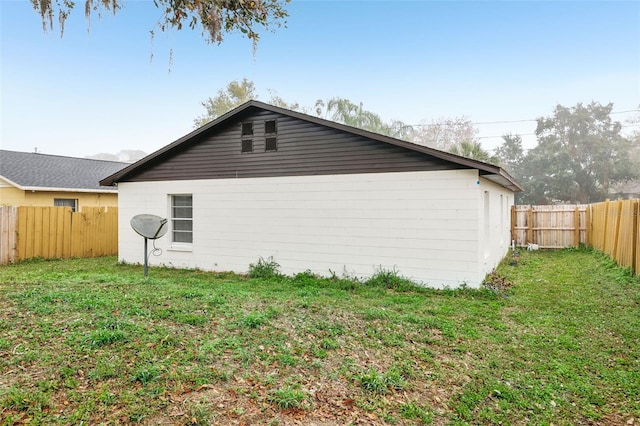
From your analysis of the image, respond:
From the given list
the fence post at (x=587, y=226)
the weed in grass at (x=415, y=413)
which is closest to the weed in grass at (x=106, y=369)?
the weed in grass at (x=415, y=413)

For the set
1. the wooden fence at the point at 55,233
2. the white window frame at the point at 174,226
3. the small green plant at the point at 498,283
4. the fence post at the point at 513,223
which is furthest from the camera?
the fence post at the point at 513,223

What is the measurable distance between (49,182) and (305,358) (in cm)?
1628

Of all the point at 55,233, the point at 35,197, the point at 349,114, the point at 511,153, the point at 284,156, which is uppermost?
the point at 349,114

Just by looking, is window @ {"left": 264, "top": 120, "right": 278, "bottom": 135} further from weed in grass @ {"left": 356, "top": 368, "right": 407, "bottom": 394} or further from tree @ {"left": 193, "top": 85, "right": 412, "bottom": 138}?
tree @ {"left": 193, "top": 85, "right": 412, "bottom": 138}

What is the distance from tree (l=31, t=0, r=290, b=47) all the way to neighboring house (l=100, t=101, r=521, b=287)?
342 centimetres

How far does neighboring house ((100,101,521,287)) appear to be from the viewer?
759 cm

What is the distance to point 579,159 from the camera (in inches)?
1125

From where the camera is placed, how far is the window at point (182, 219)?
10.5 metres

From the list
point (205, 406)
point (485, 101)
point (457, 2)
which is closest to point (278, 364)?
point (205, 406)

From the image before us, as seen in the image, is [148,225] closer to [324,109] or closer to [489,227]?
[489,227]

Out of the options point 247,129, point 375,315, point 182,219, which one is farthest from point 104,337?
point 182,219

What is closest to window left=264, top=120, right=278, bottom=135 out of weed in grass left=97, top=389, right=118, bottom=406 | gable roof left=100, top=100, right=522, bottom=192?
gable roof left=100, top=100, right=522, bottom=192

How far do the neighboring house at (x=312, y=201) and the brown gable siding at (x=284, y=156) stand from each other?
0.02 meters

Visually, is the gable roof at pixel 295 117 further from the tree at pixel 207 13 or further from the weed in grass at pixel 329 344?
the weed in grass at pixel 329 344
